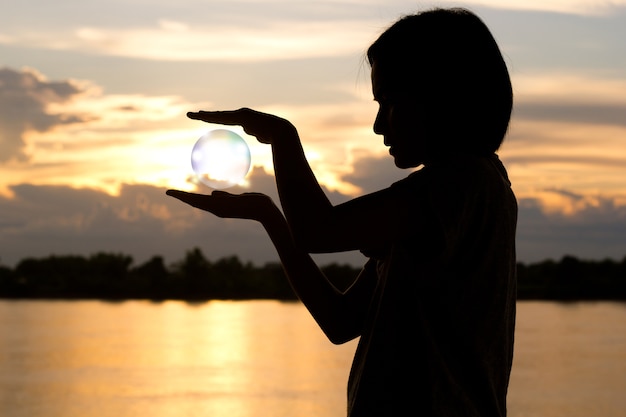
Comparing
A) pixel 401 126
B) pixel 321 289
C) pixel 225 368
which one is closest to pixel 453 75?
pixel 401 126

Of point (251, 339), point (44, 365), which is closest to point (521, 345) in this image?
point (251, 339)

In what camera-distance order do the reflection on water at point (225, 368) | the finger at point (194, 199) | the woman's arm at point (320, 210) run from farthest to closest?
the reflection on water at point (225, 368) < the finger at point (194, 199) < the woman's arm at point (320, 210)

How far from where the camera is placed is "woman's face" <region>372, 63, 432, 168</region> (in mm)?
938

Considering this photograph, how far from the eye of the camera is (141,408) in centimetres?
771

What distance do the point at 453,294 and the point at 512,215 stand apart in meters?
0.11

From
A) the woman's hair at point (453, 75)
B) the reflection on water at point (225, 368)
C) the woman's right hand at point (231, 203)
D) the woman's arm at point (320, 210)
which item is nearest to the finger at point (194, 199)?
the woman's right hand at point (231, 203)

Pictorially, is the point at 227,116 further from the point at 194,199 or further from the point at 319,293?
the point at 319,293

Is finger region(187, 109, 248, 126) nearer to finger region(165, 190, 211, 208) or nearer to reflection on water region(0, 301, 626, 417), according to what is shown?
finger region(165, 190, 211, 208)

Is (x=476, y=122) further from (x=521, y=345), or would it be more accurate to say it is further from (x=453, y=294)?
(x=521, y=345)

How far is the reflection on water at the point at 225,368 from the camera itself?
782 centimetres

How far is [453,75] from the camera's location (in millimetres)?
939

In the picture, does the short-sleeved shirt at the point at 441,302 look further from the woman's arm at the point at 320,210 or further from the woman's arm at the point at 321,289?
the woman's arm at the point at 321,289

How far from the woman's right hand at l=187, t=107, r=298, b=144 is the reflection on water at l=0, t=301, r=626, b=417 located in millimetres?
6552

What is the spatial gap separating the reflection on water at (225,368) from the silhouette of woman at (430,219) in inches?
256
